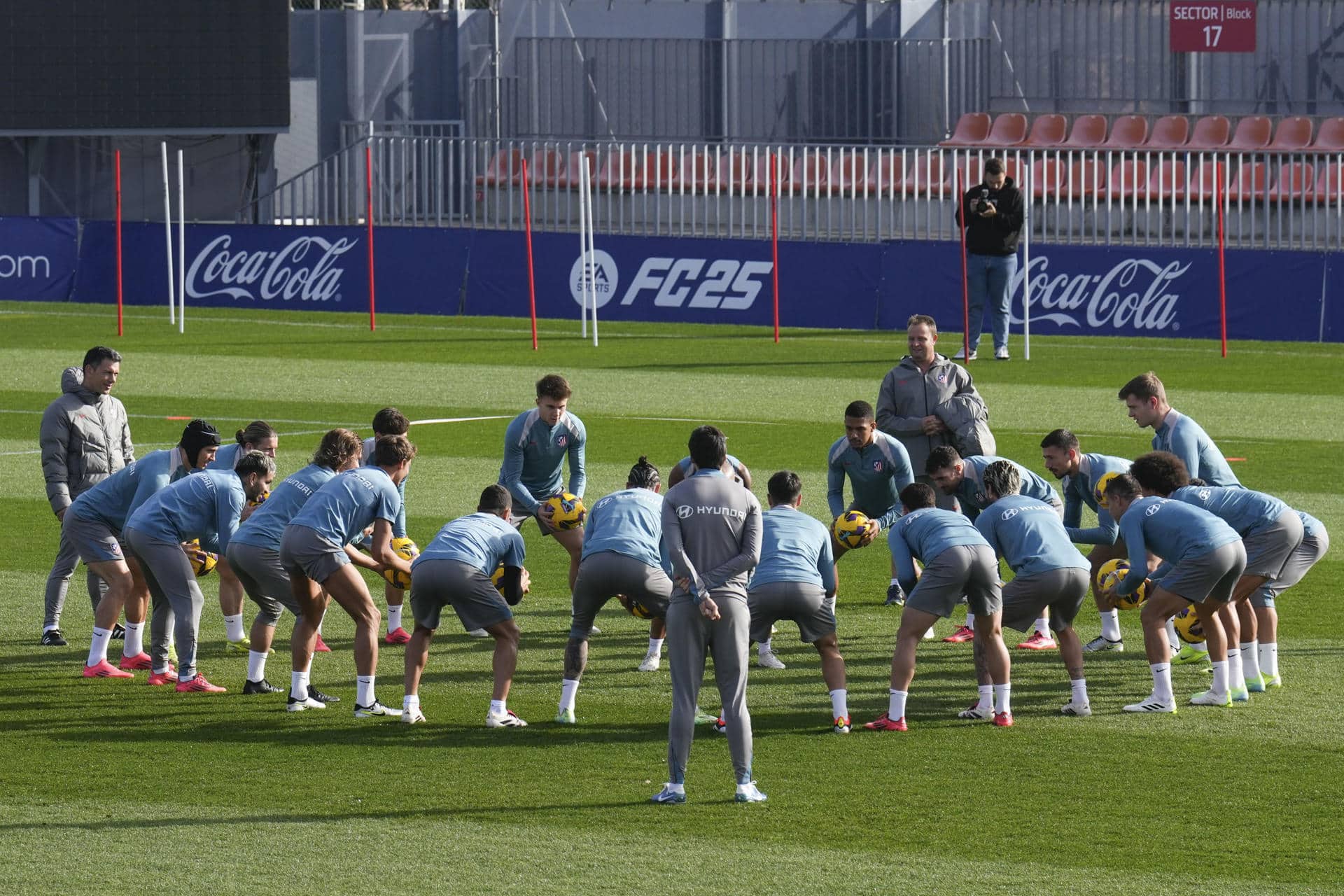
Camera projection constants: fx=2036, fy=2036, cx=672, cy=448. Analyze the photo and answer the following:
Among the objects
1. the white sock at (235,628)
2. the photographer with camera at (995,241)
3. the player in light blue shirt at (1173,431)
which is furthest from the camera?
the photographer with camera at (995,241)

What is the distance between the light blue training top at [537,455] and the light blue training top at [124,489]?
2.59m

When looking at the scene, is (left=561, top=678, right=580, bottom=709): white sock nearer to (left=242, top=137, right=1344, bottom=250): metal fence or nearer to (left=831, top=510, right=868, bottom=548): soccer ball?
(left=831, top=510, right=868, bottom=548): soccer ball

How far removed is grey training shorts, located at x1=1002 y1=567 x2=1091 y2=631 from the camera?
38.8 feet

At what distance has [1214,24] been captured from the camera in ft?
136

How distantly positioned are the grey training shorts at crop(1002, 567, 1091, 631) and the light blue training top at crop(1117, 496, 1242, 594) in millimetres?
278

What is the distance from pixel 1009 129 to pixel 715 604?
33.9 metres

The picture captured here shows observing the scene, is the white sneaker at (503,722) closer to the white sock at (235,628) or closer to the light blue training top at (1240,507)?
the white sock at (235,628)

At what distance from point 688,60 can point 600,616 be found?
32.8 meters

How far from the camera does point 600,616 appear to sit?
49.8 feet

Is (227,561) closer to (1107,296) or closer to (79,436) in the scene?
(79,436)

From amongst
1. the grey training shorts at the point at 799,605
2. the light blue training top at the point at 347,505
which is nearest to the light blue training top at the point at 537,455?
the light blue training top at the point at 347,505

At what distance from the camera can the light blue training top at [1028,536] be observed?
11891 millimetres

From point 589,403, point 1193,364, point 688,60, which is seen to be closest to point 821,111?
point 688,60

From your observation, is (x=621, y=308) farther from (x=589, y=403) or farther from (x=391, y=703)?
(x=391, y=703)
